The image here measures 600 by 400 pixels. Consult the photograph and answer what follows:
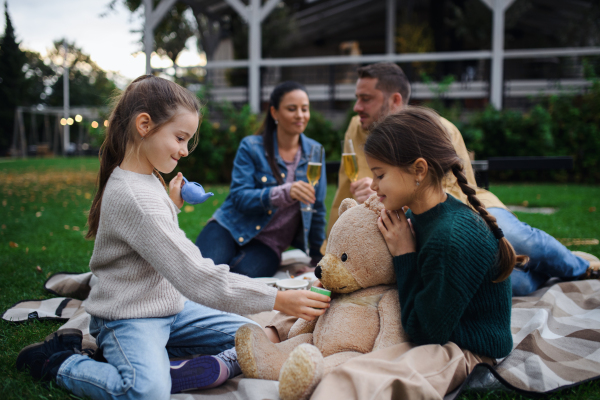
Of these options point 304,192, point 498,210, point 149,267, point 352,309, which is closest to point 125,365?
point 149,267

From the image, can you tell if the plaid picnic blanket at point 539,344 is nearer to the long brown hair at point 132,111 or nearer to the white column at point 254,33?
the long brown hair at point 132,111

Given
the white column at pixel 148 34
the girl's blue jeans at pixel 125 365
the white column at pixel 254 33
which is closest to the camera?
the girl's blue jeans at pixel 125 365

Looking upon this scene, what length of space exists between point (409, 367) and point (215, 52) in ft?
53.8

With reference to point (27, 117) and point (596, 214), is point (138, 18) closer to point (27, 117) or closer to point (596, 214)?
point (596, 214)

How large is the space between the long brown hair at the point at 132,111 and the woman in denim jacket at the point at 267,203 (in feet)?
5.47

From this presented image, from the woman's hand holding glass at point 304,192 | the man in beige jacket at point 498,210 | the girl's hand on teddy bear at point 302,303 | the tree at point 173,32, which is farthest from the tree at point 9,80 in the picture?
the girl's hand on teddy bear at point 302,303

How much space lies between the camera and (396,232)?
81.8 inches

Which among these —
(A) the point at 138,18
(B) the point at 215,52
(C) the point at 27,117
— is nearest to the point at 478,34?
(B) the point at 215,52

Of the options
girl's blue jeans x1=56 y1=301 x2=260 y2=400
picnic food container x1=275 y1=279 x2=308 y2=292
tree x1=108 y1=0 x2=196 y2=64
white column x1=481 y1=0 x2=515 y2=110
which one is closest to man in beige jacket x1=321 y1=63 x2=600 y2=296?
picnic food container x1=275 y1=279 x2=308 y2=292

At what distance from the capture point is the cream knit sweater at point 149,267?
2043 mm

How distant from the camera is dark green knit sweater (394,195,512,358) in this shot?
1.90 metres

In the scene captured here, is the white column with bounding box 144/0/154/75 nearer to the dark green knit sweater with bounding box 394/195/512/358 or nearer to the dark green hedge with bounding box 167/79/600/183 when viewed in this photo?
the dark green hedge with bounding box 167/79/600/183

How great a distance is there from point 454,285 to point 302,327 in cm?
90

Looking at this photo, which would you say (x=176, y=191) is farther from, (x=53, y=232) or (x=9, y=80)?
(x=9, y=80)
